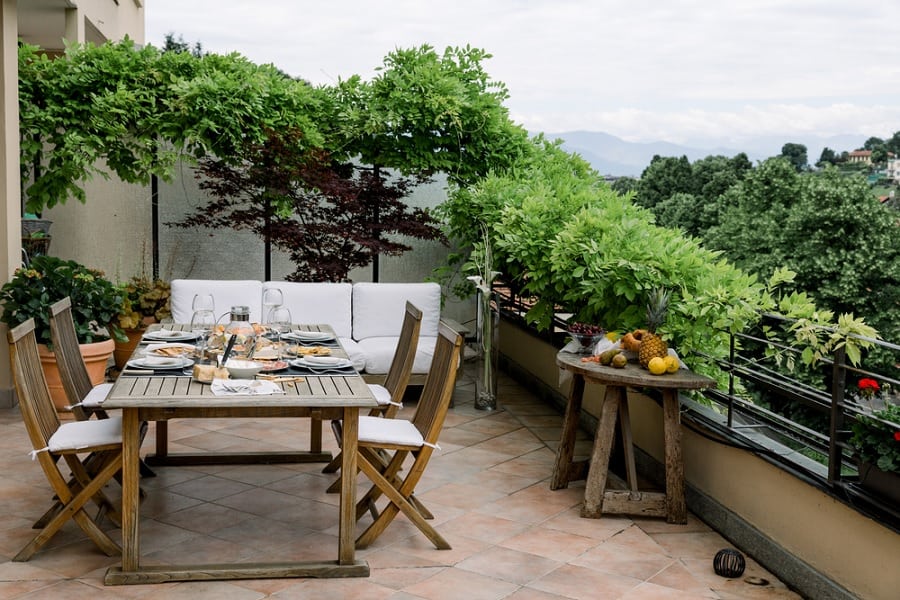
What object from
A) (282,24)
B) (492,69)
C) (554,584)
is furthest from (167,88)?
(282,24)

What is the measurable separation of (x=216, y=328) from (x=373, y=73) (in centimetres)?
446

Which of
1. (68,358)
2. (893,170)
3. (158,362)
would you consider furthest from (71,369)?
(893,170)

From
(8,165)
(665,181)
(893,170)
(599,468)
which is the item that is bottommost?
(599,468)

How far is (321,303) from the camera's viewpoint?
22.9ft

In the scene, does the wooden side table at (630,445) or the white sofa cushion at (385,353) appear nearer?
the wooden side table at (630,445)

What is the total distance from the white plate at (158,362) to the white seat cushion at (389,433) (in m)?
0.85

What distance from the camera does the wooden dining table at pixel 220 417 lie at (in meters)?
3.44

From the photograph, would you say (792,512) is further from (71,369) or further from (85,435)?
(71,369)

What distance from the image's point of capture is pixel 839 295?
2261cm

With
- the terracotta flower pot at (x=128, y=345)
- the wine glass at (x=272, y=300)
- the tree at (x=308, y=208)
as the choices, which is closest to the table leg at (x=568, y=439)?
the wine glass at (x=272, y=300)

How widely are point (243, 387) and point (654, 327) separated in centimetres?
220

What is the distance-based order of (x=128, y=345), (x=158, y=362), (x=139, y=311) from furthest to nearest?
(x=139, y=311)
(x=128, y=345)
(x=158, y=362)

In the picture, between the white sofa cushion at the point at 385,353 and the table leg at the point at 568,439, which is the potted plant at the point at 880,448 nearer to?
the table leg at the point at 568,439

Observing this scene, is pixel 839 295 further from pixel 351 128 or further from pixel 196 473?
pixel 196 473
